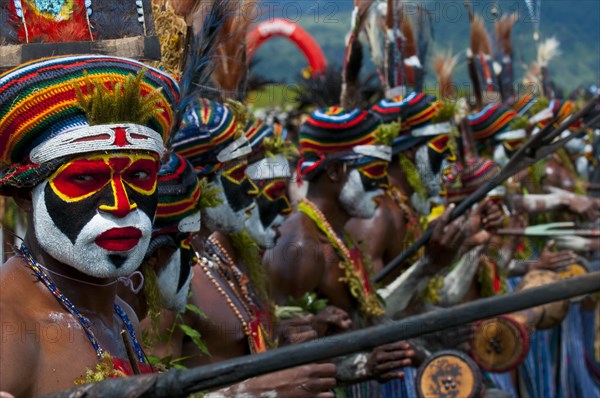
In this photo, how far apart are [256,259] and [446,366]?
1.28 meters

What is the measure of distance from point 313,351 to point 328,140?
458 centimetres

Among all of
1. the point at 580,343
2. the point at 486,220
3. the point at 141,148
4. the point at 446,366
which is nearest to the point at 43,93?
the point at 141,148

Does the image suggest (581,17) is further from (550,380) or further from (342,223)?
(342,223)

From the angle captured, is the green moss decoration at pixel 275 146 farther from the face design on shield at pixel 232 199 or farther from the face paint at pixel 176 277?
the face paint at pixel 176 277

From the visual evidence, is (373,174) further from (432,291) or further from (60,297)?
(60,297)

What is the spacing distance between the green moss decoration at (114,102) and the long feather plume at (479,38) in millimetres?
9758

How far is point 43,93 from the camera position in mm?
2932

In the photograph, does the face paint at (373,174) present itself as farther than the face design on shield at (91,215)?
Yes

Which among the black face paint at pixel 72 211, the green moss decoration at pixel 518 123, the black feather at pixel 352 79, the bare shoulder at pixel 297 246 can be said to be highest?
the black feather at pixel 352 79

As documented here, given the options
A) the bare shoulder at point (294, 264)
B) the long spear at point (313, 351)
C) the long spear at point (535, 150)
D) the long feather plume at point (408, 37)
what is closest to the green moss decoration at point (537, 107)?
the long feather plume at point (408, 37)

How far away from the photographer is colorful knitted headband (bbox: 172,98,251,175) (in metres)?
4.84

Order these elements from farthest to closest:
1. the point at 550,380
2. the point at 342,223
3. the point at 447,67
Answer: the point at 447,67, the point at 550,380, the point at 342,223

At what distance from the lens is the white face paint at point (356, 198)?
644 centimetres

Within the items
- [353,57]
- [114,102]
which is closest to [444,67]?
[353,57]
